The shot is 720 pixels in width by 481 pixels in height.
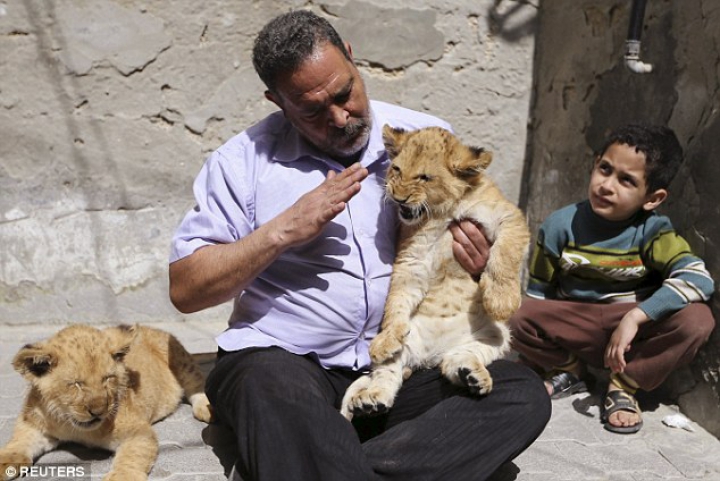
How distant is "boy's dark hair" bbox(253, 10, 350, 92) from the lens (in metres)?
2.79

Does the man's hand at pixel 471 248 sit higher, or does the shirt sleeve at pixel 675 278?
the man's hand at pixel 471 248

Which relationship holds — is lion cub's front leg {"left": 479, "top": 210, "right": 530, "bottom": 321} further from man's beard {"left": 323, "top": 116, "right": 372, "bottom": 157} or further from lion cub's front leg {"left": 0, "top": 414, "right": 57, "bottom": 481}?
lion cub's front leg {"left": 0, "top": 414, "right": 57, "bottom": 481}

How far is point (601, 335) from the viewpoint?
3.67 metres

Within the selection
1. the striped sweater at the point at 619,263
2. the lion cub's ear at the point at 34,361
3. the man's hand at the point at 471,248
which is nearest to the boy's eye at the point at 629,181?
the striped sweater at the point at 619,263

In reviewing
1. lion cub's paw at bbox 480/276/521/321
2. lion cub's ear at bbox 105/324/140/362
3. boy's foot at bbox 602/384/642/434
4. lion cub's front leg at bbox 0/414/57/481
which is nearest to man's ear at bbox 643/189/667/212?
boy's foot at bbox 602/384/642/434

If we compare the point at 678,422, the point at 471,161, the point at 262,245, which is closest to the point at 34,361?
the point at 262,245

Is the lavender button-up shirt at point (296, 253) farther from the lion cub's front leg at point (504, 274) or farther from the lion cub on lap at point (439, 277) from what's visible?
the lion cub's front leg at point (504, 274)

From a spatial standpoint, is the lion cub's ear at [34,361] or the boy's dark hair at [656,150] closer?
the lion cub's ear at [34,361]

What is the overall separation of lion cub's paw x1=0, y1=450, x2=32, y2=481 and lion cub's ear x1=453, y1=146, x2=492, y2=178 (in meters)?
2.23

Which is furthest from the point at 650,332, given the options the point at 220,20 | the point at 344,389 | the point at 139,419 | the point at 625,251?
the point at 220,20

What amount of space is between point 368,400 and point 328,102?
1211 mm

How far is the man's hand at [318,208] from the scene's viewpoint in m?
2.62

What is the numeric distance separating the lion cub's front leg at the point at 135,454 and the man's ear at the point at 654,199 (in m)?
2.67

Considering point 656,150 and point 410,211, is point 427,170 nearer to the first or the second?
point 410,211
